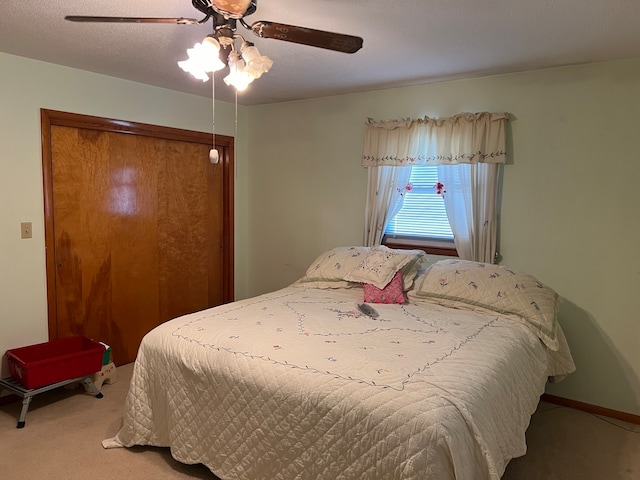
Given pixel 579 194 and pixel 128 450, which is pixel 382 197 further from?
pixel 128 450

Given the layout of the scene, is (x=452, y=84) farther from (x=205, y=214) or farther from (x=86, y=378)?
(x=86, y=378)

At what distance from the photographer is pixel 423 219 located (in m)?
3.59

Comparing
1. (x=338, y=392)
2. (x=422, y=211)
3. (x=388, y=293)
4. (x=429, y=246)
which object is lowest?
(x=338, y=392)

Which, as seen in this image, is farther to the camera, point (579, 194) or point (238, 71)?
point (579, 194)

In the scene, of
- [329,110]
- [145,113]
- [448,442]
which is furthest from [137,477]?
[329,110]

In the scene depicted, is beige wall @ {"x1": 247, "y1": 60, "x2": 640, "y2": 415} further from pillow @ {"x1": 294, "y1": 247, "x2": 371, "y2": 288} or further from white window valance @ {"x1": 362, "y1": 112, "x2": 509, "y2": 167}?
pillow @ {"x1": 294, "y1": 247, "x2": 371, "y2": 288}

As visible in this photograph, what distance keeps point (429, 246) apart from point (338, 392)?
1.96 metres

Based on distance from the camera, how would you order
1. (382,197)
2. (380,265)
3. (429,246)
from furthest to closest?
(382,197) → (429,246) → (380,265)

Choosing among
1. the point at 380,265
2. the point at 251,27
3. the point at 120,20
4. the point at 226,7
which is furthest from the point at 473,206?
the point at 120,20

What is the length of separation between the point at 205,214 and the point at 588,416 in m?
3.23

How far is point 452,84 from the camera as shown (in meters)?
3.35

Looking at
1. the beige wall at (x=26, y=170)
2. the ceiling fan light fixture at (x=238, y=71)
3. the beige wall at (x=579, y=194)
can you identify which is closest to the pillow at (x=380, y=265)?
the beige wall at (x=579, y=194)

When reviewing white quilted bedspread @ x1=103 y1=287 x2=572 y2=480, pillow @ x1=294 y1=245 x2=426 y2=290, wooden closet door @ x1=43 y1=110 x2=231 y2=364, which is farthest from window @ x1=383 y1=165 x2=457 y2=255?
wooden closet door @ x1=43 y1=110 x2=231 y2=364

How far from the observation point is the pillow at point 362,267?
3.06 metres
